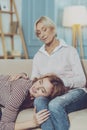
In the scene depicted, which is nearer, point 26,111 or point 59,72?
point 26,111

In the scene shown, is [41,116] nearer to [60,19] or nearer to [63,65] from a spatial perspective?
[63,65]

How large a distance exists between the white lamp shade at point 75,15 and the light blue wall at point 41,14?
1.03 feet

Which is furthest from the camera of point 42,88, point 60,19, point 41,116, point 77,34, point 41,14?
point 41,14

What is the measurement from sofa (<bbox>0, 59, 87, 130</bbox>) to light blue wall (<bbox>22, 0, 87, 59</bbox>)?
1874 mm

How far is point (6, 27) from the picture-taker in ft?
16.1

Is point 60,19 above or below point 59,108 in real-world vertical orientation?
above

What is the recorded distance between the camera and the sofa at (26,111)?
6.39 feet

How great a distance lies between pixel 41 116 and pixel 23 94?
0.23 metres

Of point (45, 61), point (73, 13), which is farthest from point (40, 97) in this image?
point (73, 13)

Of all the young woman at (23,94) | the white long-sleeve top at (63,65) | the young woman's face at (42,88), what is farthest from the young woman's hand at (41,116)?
the white long-sleeve top at (63,65)

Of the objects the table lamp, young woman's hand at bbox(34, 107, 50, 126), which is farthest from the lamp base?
young woman's hand at bbox(34, 107, 50, 126)

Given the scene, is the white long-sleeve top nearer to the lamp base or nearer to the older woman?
the older woman

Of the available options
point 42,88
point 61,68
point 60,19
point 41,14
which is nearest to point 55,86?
point 42,88

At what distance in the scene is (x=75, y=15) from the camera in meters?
4.15
